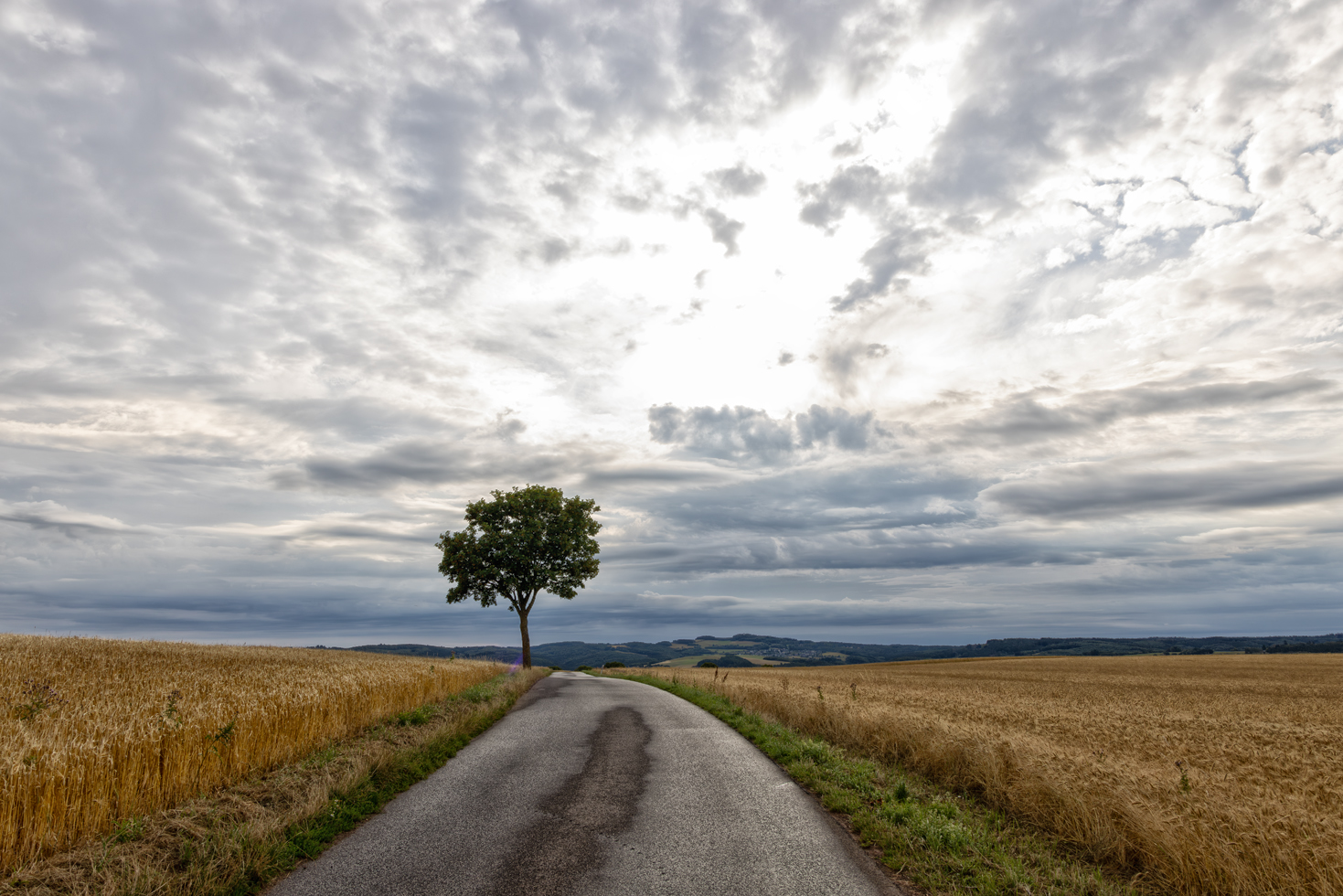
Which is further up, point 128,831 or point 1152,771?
point 128,831

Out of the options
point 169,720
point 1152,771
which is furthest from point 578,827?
point 1152,771

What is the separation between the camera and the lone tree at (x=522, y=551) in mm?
47094

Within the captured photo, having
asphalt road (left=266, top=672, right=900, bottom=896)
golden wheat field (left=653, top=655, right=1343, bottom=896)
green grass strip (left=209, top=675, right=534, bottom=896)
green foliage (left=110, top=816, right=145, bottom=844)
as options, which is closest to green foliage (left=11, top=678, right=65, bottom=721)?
green foliage (left=110, top=816, right=145, bottom=844)

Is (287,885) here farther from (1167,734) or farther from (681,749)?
(1167,734)

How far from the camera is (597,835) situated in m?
7.93

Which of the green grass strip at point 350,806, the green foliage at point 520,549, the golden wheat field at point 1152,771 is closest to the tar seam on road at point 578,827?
the green grass strip at point 350,806

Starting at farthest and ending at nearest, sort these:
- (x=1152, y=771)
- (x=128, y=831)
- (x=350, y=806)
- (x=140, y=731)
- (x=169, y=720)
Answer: (x=1152, y=771)
(x=169, y=720)
(x=350, y=806)
(x=140, y=731)
(x=128, y=831)

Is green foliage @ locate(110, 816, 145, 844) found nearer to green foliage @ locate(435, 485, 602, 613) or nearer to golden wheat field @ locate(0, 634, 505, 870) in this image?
golden wheat field @ locate(0, 634, 505, 870)

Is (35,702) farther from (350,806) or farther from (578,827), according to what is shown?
(578,827)

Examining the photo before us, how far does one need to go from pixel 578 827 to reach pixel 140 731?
5988mm

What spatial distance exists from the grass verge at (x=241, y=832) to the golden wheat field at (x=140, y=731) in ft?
1.05

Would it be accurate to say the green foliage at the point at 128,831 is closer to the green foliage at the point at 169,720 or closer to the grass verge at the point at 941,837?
the green foliage at the point at 169,720

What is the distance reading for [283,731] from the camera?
35.9 ft

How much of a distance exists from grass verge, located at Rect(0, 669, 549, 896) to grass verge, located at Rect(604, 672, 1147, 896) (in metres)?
6.66
